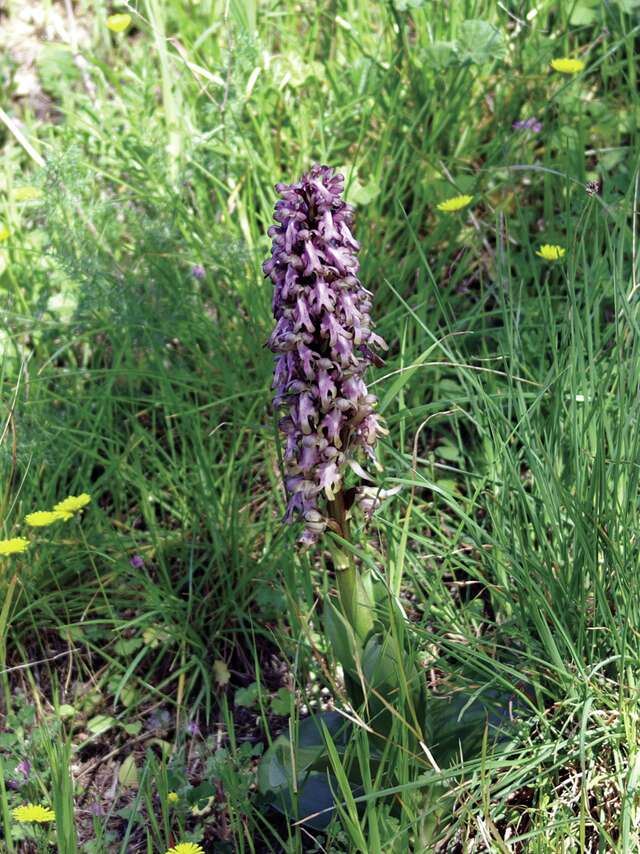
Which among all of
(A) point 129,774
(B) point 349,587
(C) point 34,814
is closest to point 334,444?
(B) point 349,587

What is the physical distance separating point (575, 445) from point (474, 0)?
81.1 inches

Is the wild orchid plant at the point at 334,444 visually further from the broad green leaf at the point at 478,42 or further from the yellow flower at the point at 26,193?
the yellow flower at the point at 26,193

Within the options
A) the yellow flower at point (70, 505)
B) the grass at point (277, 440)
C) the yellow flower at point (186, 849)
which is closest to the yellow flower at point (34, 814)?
the grass at point (277, 440)

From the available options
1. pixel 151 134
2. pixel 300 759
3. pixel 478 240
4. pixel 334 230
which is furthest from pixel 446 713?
pixel 151 134

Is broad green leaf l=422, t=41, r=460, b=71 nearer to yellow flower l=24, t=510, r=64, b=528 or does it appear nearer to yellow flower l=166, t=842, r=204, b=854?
yellow flower l=24, t=510, r=64, b=528

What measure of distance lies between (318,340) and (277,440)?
1.11ft

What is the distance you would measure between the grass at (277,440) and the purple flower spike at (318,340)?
13cm

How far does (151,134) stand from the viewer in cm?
323

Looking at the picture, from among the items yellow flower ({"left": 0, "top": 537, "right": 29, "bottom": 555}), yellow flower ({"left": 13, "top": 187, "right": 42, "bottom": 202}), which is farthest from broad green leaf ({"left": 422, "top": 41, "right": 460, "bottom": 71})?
yellow flower ({"left": 0, "top": 537, "right": 29, "bottom": 555})

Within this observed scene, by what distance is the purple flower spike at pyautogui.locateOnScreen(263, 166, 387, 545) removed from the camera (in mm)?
1561

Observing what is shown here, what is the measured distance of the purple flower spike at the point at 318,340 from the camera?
156cm

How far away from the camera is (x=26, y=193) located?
3455 millimetres

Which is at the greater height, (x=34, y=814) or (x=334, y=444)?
(x=334, y=444)

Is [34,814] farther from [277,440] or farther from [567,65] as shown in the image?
[567,65]
